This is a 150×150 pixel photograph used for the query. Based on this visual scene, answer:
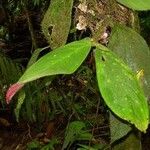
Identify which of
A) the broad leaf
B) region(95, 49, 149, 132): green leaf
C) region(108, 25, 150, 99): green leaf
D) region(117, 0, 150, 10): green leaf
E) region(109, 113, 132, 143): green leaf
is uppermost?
region(117, 0, 150, 10): green leaf

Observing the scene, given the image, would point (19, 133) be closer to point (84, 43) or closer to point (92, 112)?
point (92, 112)

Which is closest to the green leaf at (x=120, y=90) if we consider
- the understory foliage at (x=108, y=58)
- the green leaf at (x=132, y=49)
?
the understory foliage at (x=108, y=58)

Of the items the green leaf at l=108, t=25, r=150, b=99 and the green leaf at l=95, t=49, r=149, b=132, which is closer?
the green leaf at l=95, t=49, r=149, b=132

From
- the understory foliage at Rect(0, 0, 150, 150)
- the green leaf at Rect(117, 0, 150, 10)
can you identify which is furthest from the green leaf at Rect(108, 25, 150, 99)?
the green leaf at Rect(117, 0, 150, 10)

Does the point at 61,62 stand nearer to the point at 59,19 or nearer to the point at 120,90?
the point at 120,90

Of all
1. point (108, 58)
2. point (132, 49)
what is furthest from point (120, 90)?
point (132, 49)

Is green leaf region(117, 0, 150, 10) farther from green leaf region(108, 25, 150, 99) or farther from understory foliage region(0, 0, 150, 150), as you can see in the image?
green leaf region(108, 25, 150, 99)
